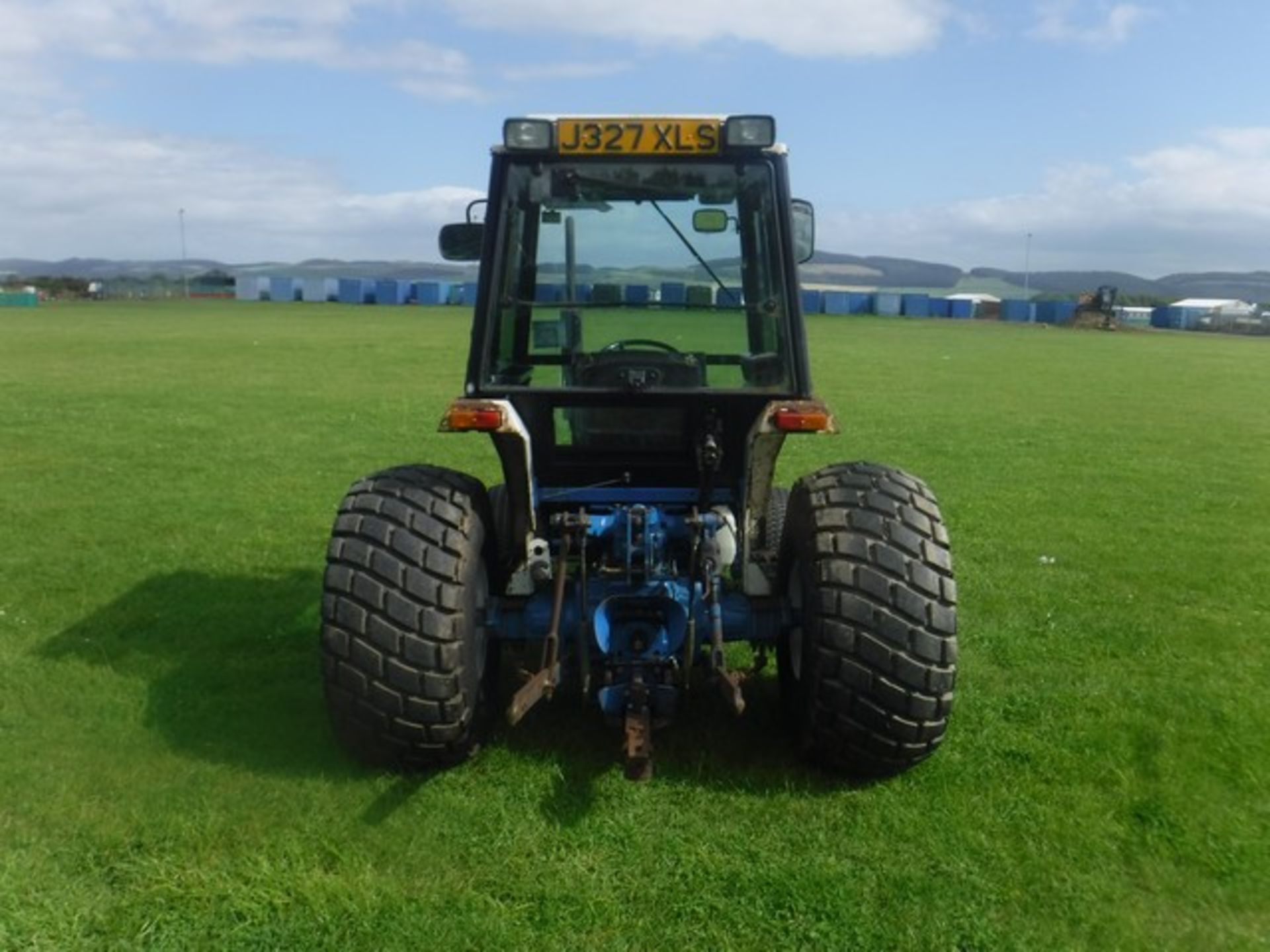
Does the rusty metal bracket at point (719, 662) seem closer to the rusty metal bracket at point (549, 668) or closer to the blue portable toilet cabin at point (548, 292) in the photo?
the rusty metal bracket at point (549, 668)

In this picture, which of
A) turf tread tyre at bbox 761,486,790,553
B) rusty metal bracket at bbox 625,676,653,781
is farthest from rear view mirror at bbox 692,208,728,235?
rusty metal bracket at bbox 625,676,653,781

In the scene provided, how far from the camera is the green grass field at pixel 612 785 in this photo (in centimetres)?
381

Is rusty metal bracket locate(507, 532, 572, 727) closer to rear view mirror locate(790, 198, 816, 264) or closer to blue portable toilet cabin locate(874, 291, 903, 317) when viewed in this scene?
rear view mirror locate(790, 198, 816, 264)

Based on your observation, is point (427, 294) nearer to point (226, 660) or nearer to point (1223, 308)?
point (1223, 308)

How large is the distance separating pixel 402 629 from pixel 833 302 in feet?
205

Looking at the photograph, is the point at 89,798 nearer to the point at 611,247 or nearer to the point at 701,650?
the point at 701,650

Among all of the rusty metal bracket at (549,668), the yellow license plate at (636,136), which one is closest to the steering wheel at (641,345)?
the yellow license plate at (636,136)

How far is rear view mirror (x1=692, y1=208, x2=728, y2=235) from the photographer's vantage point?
534 cm

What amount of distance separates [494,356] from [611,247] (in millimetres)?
723

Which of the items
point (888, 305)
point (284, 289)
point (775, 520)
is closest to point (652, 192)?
point (775, 520)

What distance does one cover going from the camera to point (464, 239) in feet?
17.7

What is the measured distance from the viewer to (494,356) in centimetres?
524

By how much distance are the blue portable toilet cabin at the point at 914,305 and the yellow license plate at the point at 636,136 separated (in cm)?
6403

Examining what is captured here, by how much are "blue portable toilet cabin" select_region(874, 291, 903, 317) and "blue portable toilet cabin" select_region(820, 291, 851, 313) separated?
63.7 inches
